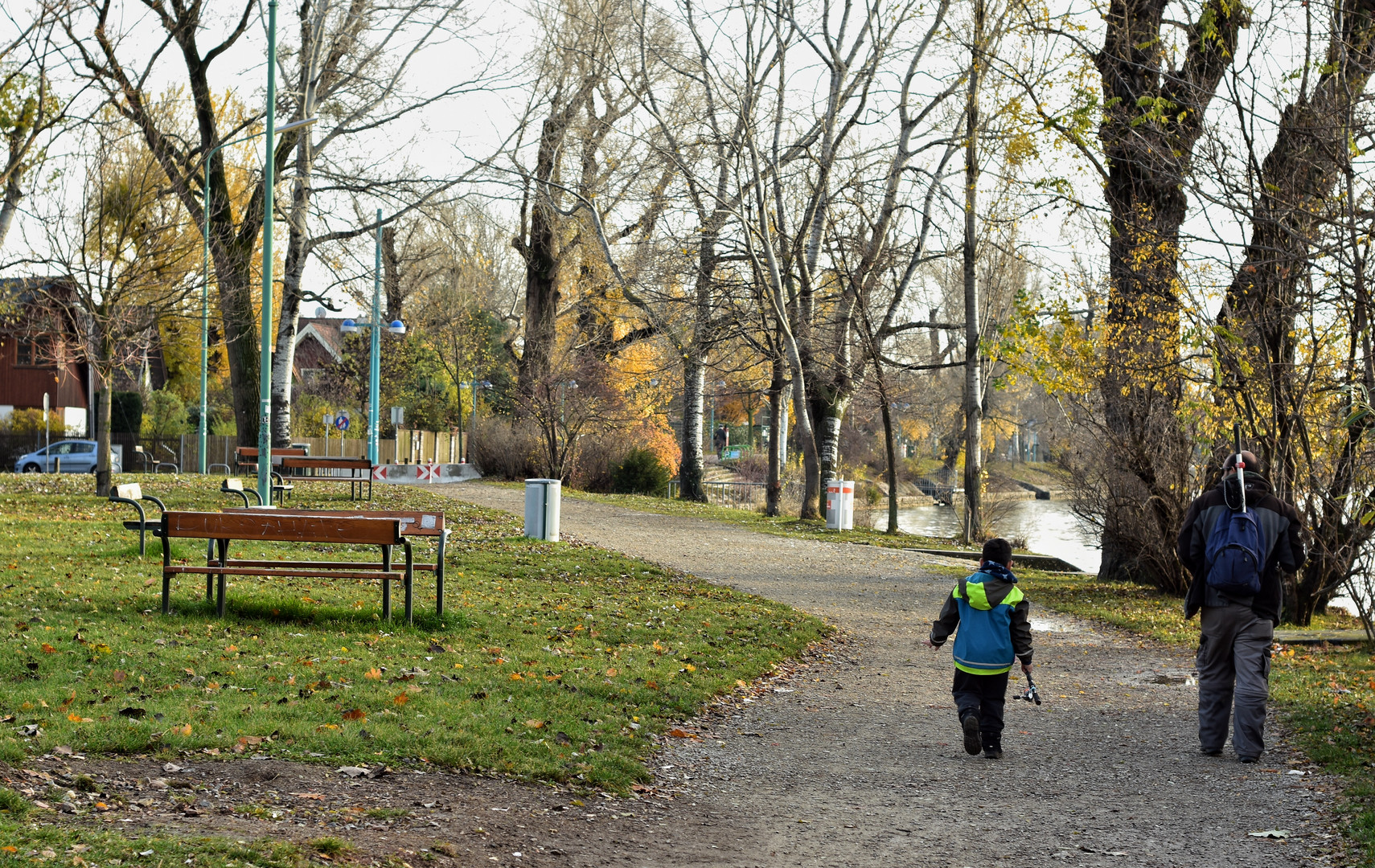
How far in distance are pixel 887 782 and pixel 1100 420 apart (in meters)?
10.5

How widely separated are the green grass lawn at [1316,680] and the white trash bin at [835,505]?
22.5 ft

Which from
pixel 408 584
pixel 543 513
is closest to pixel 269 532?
pixel 408 584

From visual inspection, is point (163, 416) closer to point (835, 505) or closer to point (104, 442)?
point (104, 442)

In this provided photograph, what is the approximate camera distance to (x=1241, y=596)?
7.23 meters

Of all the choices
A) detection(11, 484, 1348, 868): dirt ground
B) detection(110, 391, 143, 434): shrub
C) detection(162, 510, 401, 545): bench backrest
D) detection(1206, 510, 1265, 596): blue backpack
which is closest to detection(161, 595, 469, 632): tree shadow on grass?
detection(162, 510, 401, 545): bench backrest

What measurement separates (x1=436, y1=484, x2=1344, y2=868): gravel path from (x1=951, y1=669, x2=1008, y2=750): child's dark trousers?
178 mm

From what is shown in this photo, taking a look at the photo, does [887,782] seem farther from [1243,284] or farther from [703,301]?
[703,301]

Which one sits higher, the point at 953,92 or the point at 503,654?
the point at 953,92

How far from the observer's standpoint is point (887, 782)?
6.50 meters

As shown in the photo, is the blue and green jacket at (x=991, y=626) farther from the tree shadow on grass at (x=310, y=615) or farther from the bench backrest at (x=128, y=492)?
the bench backrest at (x=128, y=492)

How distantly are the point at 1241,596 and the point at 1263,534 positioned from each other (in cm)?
40

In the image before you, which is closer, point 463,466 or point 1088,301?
point 1088,301

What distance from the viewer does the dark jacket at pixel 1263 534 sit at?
722 centimetres

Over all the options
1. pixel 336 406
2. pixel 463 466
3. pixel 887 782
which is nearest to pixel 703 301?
pixel 463 466
